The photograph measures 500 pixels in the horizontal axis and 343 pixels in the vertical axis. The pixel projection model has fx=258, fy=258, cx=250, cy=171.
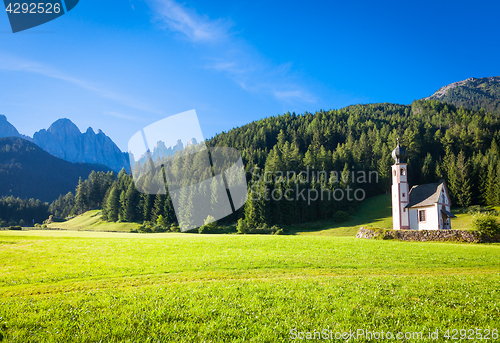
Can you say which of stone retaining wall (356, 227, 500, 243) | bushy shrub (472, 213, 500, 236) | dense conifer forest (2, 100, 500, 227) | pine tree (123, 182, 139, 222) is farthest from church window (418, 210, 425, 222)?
pine tree (123, 182, 139, 222)

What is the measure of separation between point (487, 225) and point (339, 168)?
62.8m

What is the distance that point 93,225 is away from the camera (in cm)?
9238

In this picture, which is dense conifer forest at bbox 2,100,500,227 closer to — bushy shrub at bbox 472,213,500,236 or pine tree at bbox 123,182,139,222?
pine tree at bbox 123,182,139,222

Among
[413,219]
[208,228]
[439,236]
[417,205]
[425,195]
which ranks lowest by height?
[208,228]

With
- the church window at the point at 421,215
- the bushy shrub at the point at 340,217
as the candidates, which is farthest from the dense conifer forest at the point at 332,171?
the church window at the point at 421,215

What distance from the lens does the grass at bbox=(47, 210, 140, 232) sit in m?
84.0

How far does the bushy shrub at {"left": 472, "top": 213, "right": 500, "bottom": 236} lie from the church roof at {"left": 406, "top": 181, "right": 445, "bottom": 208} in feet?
45.1

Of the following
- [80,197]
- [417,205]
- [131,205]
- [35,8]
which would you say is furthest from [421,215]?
[80,197]

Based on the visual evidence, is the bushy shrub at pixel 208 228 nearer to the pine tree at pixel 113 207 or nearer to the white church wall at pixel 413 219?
the white church wall at pixel 413 219

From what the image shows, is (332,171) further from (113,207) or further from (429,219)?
(113,207)

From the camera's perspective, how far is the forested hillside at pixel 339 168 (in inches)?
2968

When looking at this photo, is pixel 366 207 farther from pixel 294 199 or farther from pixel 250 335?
pixel 250 335

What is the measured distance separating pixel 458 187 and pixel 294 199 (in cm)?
4776

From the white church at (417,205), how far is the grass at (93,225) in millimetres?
73656
